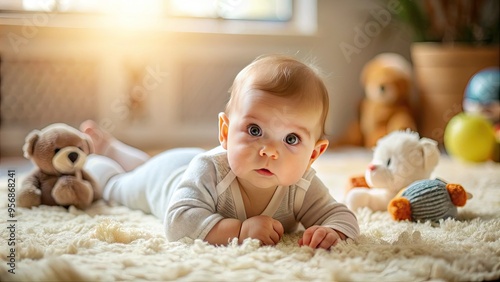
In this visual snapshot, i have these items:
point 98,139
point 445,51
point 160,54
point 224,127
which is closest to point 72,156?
point 98,139

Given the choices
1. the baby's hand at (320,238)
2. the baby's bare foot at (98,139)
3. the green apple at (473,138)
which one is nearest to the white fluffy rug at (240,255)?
the baby's hand at (320,238)

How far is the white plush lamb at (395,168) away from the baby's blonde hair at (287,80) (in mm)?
366

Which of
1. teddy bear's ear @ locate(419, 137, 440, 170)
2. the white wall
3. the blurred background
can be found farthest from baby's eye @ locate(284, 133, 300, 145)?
the white wall

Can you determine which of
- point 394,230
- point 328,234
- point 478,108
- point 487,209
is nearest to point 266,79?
point 328,234

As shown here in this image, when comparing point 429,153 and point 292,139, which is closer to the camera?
point 292,139

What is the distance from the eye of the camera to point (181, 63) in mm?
2699

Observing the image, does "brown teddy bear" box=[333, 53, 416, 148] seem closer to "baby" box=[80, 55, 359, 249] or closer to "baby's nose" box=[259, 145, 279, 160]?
"baby" box=[80, 55, 359, 249]

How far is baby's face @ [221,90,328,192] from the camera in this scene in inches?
38.4

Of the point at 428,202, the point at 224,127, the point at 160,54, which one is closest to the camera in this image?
the point at 224,127

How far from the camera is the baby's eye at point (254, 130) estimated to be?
0.99 meters

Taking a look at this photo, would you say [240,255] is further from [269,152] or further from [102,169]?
[102,169]

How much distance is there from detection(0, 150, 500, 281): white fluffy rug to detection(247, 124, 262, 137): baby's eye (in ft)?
0.59

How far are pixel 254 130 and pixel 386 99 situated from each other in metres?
1.85

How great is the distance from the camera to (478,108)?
2.43 m
